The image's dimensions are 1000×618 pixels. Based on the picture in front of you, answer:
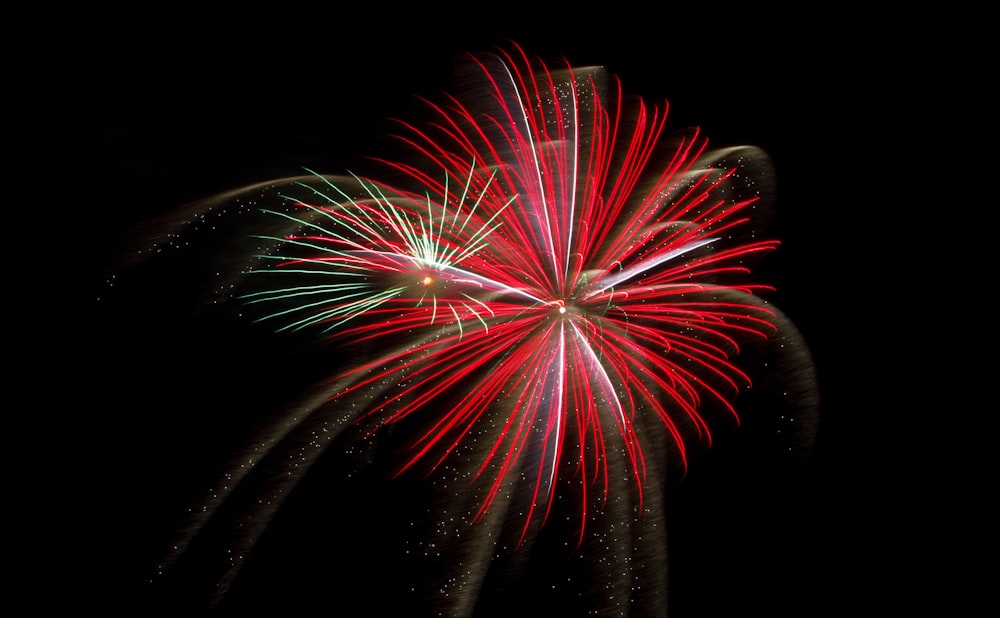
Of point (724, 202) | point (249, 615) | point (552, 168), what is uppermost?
point (724, 202)

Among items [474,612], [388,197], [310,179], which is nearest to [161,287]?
[310,179]

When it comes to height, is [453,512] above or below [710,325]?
below

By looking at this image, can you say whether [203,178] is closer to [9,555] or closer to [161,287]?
[161,287]

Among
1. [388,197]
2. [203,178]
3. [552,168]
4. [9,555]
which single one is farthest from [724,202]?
[9,555]

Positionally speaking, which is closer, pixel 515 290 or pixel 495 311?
pixel 515 290

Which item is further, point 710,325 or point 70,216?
point 710,325

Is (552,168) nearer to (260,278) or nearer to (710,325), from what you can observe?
(710,325)
